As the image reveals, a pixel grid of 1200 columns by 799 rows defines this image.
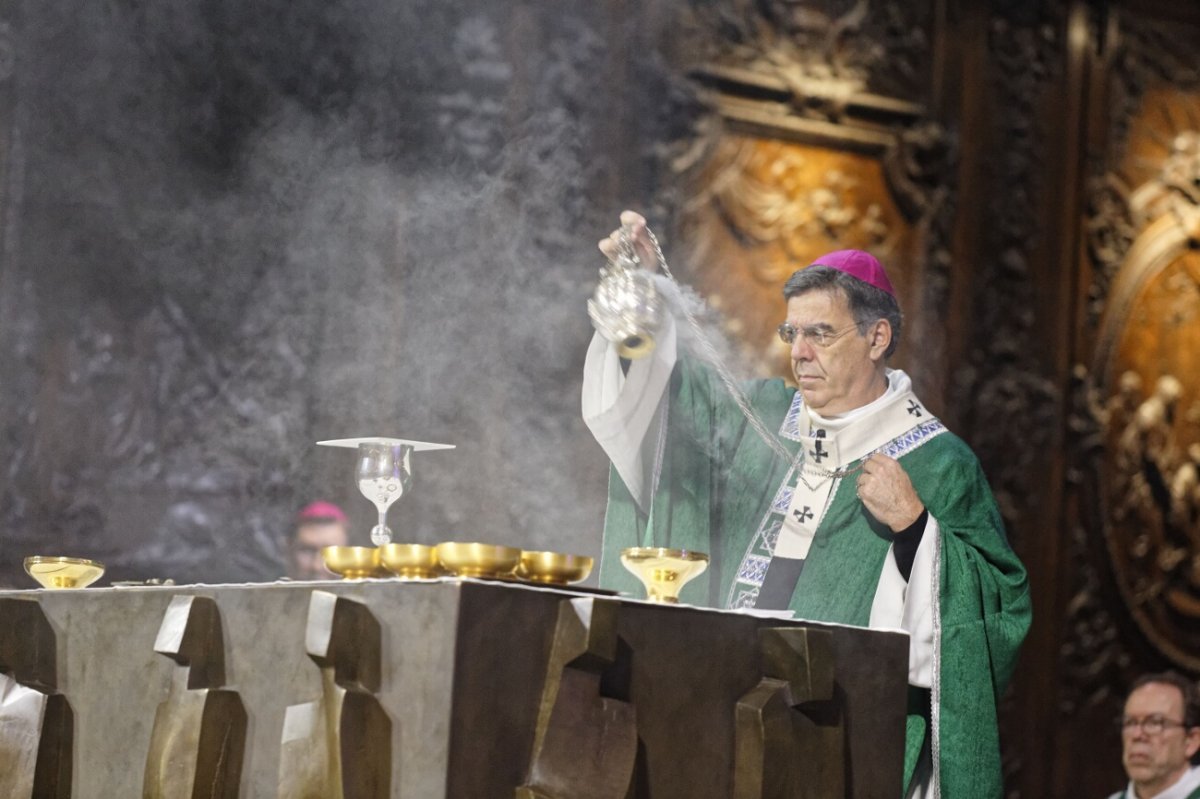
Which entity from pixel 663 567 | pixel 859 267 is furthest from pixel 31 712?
pixel 859 267

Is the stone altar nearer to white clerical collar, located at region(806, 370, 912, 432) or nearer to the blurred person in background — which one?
white clerical collar, located at region(806, 370, 912, 432)

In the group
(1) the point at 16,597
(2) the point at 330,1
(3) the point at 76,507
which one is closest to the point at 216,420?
(3) the point at 76,507

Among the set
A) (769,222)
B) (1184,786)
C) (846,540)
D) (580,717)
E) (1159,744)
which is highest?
(769,222)

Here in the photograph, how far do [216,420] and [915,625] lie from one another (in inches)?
99.8

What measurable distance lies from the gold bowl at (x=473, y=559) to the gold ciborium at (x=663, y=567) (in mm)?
443

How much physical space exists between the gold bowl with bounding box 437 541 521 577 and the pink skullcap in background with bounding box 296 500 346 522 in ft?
9.29

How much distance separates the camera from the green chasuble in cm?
325

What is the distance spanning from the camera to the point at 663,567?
266 cm

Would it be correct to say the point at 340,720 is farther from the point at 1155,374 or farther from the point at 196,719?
the point at 1155,374

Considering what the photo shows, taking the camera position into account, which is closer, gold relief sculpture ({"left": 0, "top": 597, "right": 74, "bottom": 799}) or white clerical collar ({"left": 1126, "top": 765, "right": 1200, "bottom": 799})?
Result: gold relief sculpture ({"left": 0, "top": 597, "right": 74, "bottom": 799})

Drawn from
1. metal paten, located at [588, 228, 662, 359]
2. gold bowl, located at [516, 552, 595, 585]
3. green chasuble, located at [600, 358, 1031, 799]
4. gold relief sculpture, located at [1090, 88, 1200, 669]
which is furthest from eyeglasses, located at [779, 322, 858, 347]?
gold relief sculpture, located at [1090, 88, 1200, 669]

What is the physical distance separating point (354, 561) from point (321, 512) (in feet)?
9.00

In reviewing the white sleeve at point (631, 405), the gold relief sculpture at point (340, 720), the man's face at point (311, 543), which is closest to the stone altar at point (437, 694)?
the gold relief sculpture at point (340, 720)

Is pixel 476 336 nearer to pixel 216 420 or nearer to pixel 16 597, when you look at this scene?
pixel 216 420
